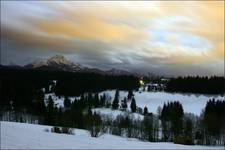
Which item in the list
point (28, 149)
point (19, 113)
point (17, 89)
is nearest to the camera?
point (28, 149)

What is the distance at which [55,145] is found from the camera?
3072 cm

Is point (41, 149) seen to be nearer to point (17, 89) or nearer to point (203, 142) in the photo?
point (203, 142)

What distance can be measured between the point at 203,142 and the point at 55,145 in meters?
84.3

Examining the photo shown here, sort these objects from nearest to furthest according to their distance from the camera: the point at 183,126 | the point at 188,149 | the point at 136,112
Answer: the point at 188,149
the point at 183,126
the point at 136,112

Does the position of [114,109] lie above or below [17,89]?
below

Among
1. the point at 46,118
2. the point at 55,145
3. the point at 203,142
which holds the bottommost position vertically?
the point at 203,142

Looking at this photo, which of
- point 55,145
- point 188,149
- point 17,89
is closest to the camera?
point 55,145

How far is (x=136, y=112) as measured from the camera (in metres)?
182

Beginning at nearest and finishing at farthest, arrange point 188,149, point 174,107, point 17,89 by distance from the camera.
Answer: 1. point 188,149
2. point 174,107
3. point 17,89

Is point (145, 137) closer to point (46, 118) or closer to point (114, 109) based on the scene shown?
point (46, 118)

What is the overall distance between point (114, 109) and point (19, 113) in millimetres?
67780

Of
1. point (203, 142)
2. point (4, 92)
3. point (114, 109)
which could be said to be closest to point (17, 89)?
point (4, 92)

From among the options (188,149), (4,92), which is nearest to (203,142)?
(188,149)

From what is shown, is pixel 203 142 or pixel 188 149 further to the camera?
pixel 203 142
